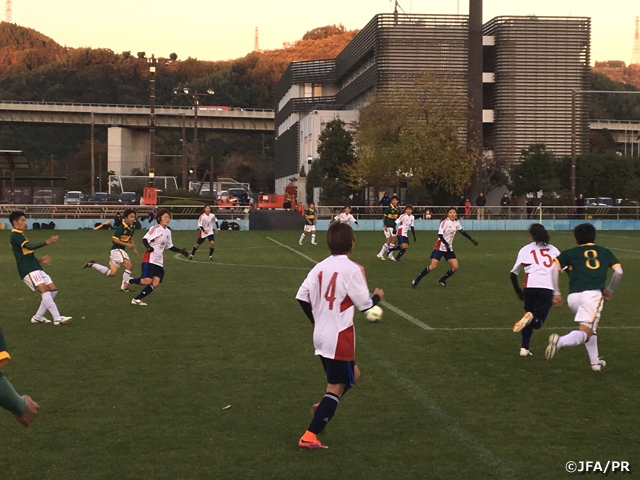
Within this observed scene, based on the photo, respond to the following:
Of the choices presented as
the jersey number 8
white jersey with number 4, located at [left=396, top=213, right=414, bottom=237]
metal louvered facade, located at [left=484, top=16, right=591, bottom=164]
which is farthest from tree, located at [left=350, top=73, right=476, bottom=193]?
the jersey number 8

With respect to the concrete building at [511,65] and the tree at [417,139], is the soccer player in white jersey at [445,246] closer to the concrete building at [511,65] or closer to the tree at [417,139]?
the tree at [417,139]

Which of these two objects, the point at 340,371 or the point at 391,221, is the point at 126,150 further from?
the point at 340,371

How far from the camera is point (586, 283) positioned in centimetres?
915

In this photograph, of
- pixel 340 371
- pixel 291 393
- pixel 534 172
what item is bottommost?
pixel 291 393

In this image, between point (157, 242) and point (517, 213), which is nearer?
point (157, 242)

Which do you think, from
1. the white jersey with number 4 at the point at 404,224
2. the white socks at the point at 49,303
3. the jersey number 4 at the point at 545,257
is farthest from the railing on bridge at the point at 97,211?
the jersey number 4 at the point at 545,257

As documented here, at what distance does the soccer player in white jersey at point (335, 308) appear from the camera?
6.50 metres

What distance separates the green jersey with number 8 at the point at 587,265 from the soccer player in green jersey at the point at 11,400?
5993mm

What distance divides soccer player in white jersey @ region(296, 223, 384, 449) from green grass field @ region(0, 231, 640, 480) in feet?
1.20

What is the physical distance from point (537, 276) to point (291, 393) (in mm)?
3493

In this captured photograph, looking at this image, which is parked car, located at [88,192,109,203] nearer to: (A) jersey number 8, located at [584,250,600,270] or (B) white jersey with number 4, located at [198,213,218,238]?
(B) white jersey with number 4, located at [198,213,218,238]

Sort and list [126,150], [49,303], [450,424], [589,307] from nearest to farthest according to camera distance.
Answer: [450,424]
[589,307]
[49,303]
[126,150]

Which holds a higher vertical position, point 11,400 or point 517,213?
point 517,213

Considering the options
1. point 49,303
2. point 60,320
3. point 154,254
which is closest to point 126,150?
point 154,254
